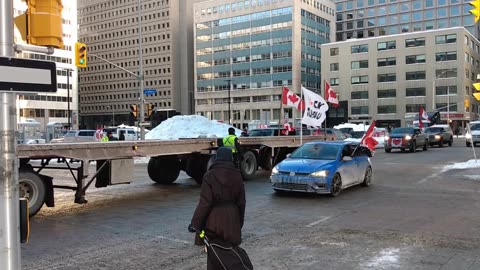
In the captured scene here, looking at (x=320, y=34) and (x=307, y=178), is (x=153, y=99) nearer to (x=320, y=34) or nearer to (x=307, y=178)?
(x=320, y=34)

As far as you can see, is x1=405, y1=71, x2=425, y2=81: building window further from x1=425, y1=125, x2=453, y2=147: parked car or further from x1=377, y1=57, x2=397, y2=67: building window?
x1=425, y1=125, x2=453, y2=147: parked car

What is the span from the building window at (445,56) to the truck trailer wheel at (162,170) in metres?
91.2

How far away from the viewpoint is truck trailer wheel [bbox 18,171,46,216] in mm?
9805

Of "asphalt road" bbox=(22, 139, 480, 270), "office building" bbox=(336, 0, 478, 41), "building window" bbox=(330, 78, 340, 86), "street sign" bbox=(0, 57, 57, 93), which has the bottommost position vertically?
"asphalt road" bbox=(22, 139, 480, 270)

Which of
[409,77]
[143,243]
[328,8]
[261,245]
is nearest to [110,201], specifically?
[143,243]

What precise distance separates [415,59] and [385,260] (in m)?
100

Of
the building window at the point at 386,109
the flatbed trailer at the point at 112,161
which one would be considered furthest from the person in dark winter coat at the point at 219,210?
the building window at the point at 386,109

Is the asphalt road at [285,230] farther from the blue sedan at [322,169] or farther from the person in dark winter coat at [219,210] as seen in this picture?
the person in dark winter coat at [219,210]

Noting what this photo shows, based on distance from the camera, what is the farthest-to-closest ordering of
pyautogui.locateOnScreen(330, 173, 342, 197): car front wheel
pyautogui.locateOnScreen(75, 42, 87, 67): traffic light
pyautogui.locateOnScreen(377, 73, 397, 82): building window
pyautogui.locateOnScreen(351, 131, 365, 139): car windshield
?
1. pyautogui.locateOnScreen(377, 73, 397, 82): building window
2. pyautogui.locateOnScreen(351, 131, 365, 139): car windshield
3. pyautogui.locateOnScreen(75, 42, 87, 67): traffic light
4. pyautogui.locateOnScreen(330, 173, 342, 197): car front wheel


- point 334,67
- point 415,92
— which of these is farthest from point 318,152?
point 334,67

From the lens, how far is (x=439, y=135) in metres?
41.1

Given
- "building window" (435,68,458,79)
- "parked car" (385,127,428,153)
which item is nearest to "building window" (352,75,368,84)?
"building window" (435,68,458,79)

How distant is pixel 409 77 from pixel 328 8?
122 ft

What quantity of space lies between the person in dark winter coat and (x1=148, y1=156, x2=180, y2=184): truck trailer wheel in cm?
1172
